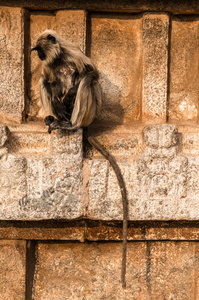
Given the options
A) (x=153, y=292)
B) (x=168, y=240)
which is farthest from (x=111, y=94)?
(x=153, y=292)

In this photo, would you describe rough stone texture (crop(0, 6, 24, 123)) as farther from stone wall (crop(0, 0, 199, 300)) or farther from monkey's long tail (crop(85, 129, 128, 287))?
monkey's long tail (crop(85, 129, 128, 287))

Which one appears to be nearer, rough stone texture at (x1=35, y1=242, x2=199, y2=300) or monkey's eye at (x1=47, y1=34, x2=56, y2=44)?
monkey's eye at (x1=47, y1=34, x2=56, y2=44)

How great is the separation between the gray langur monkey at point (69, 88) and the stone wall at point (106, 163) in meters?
0.08

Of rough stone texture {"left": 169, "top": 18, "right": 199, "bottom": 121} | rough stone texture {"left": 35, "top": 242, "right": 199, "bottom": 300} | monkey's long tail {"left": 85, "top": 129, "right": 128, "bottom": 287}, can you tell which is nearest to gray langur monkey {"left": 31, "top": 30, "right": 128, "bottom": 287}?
monkey's long tail {"left": 85, "top": 129, "right": 128, "bottom": 287}

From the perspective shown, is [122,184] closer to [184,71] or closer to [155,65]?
[155,65]

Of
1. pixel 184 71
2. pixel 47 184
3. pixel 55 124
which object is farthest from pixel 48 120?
pixel 184 71

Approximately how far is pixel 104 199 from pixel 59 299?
2.85 feet

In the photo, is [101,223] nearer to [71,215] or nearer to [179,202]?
[71,215]

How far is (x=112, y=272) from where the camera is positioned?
2922 mm

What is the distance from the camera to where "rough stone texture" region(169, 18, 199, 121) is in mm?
2871

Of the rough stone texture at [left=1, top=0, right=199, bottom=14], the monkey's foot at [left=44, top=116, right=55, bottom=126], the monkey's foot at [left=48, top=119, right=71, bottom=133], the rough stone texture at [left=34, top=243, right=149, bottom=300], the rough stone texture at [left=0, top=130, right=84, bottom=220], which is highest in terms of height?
the rough stone texture at [left=1, top=0, right=199, bottom=14]

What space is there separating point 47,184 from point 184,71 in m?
1.25

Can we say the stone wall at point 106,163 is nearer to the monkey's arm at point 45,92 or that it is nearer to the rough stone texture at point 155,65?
the rough stone texture at point 155,65

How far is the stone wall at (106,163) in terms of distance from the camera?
103 inches
